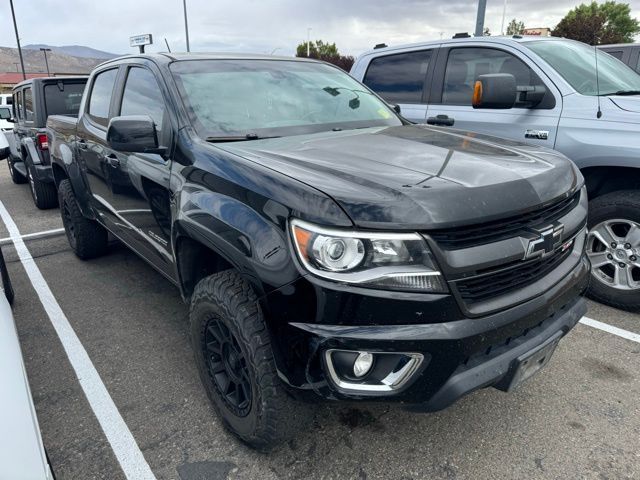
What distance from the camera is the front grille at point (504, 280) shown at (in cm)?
173

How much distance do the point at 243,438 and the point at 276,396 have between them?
42cm

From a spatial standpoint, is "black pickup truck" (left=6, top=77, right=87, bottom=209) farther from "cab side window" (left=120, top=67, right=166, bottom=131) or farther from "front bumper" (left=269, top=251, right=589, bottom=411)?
"front bumper" (left=269, top=251, right=589, bottom=411)

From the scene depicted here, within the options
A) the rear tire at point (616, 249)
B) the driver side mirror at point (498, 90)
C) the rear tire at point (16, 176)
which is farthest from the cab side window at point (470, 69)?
the rear tire at point (16, 176)

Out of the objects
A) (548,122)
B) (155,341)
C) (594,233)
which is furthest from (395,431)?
(548,122)

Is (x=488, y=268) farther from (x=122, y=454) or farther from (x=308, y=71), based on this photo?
(x=308, y=71)

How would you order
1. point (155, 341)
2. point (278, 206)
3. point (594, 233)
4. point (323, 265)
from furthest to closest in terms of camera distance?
point (594, 233), point (155, 341), point (278, 206), point (323, 265)

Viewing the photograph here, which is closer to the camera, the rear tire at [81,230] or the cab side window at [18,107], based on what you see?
the rear tire at [81,230]

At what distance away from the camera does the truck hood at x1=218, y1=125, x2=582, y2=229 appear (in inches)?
65.5

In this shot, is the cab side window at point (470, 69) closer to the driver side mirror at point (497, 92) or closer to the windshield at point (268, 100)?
the driver side mirror at point (497, 92)

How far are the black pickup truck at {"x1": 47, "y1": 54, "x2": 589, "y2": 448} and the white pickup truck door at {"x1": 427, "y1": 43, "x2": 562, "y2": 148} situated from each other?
4.31 ft

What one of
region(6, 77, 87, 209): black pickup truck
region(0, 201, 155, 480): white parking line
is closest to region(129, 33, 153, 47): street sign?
region(6, 77, 87, 209): black pickup truck

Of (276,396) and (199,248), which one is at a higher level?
(199,248)

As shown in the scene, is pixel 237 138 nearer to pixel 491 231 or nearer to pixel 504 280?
pixel 491 231

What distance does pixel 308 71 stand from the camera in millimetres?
3293
